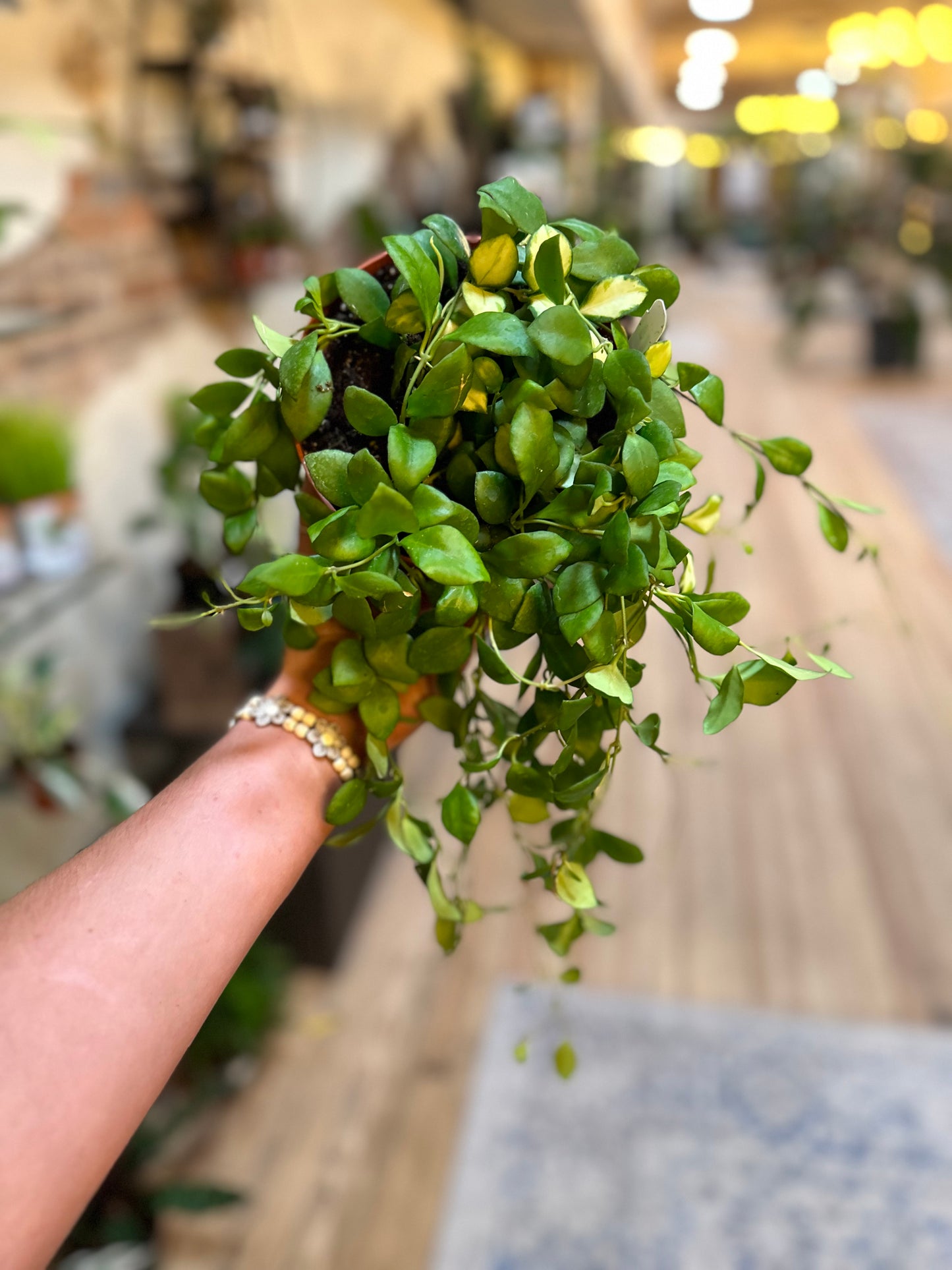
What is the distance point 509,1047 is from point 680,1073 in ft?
1.03

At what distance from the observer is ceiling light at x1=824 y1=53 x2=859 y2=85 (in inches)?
425

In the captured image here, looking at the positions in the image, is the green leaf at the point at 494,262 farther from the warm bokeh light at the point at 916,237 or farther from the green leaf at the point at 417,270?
the warm bokeh light at the point at 916,237

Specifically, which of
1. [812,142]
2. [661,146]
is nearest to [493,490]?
[812,142]

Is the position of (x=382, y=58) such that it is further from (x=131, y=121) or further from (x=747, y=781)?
(x=747, y=781)

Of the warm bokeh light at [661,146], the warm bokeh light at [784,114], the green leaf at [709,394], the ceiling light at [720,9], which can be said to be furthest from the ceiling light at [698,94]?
the green leaf at [709,394]

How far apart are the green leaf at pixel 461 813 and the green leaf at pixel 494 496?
0.57 ft

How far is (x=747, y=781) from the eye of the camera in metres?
2.71

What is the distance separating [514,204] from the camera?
0.55m

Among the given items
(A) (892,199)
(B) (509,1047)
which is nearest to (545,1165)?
→ (B) (509,1047)

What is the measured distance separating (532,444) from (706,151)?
2398 cm

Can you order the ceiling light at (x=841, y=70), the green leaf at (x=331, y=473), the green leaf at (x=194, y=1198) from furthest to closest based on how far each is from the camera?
the ceiling light at (x=841, y=70), the green leaf at (x=194, y=1198), the green leaf at (x=331, y=473)

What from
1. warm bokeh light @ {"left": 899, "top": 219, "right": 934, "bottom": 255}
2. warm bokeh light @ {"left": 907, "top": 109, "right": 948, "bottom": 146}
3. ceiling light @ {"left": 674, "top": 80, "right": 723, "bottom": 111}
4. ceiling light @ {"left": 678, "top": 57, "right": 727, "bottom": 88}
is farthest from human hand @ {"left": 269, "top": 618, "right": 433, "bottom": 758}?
ceiling light @ {"left": 674, "top": 80, "right": 723, "bottom": 111}

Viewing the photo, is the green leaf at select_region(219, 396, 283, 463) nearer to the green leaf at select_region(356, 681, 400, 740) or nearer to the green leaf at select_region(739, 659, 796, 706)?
the green leaf at select_region(356, 681, 400, 740)

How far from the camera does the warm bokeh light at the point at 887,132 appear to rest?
7.57 meters
